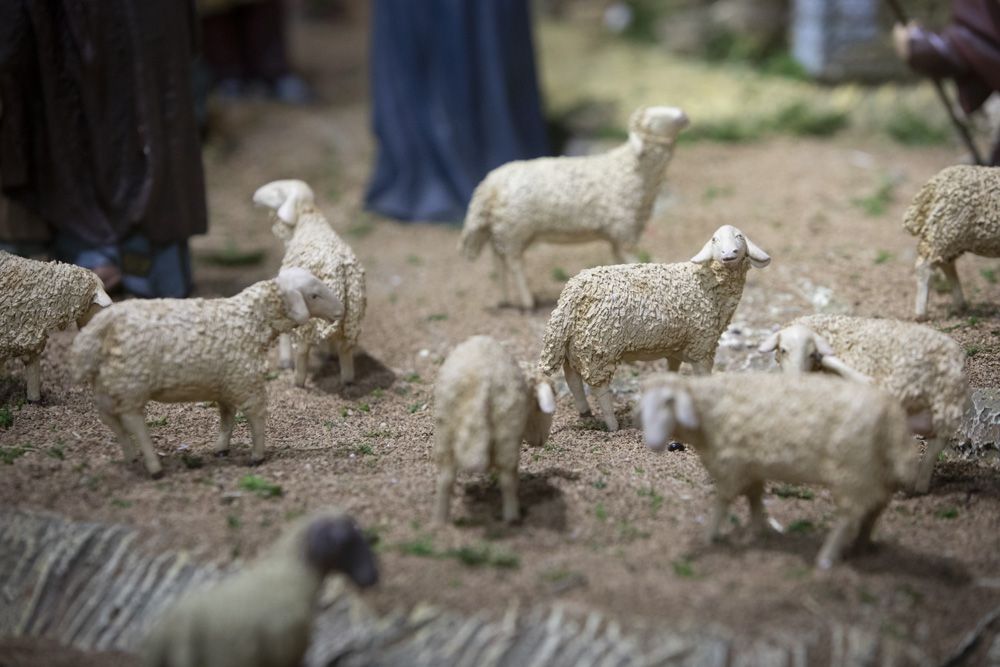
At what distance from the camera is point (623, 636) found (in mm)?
4207

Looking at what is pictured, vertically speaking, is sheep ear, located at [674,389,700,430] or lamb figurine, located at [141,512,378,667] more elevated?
sheep ear, located at [674,389,700,430]

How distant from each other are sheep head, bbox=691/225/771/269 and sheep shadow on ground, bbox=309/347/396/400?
219cm

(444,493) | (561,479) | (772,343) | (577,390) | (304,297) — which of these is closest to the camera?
(444,493)

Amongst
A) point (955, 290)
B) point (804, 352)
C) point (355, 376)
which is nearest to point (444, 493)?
point (804, 352)

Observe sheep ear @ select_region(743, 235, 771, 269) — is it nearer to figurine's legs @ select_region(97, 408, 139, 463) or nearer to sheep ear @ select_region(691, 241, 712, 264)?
sheep ear @ select_region(691, 241, 712, 264)

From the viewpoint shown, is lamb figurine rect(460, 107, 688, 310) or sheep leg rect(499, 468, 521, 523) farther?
lamb figurine rect(460, 107, 688, 310)

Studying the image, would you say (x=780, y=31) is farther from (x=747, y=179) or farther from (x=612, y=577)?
(x=612, y=577)

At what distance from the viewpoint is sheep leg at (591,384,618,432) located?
6.13 metres

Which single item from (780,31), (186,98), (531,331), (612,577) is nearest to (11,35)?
(186,98)

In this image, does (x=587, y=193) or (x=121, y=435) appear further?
(x=587, y=193)

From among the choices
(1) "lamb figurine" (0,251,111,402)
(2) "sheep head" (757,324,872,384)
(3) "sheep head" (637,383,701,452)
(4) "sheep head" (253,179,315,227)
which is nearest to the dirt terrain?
(1) "lamb figurine" (0,251,111,402)

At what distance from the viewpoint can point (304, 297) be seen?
5.60 meters

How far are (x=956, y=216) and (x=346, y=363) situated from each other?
3.78 m

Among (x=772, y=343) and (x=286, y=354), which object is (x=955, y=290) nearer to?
(x=772, y=343)
